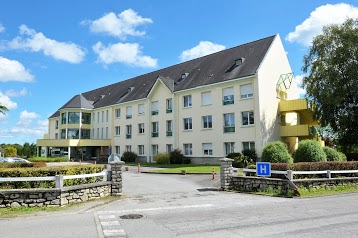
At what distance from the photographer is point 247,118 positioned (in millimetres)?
31297

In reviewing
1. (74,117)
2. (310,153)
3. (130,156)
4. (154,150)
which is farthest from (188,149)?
(74,117)

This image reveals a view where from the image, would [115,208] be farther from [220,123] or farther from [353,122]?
[353,122]

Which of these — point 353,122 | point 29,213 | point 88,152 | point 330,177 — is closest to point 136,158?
point 88,152

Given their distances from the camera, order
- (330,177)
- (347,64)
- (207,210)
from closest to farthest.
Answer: (207,210) < (330,177) < (347,64)

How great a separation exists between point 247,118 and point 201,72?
9.72 m

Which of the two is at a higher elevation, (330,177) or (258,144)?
(258,144)

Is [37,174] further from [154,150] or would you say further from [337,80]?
Answer: [154,150]

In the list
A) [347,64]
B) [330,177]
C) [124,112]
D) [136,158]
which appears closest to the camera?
[330,177]

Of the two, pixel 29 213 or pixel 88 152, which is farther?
pixel 88 152

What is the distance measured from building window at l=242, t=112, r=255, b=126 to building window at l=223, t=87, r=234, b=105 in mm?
1966

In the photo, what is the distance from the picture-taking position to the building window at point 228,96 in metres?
32.5

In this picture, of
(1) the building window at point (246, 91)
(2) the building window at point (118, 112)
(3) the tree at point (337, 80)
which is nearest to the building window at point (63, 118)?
(2) the building window at point (118, 112)

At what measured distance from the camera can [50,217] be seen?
10008mm

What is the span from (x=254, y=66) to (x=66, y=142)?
31.2 m
